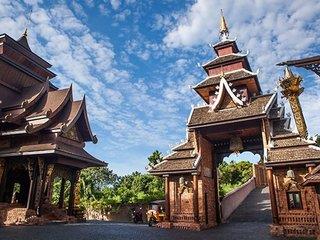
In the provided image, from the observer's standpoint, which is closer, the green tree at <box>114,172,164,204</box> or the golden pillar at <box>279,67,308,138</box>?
the golden pillar at <box>279,67,308,138</box>

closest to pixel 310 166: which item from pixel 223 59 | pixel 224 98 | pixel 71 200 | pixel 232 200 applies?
pixel 224 98

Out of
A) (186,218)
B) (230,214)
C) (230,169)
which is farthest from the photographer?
(230,169)

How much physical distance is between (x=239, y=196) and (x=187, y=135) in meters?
11.0

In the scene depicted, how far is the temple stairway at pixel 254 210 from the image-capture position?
2064 cm

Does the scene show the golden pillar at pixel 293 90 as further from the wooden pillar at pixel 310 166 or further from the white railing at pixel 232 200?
the wooden pillar at pixel 310 166

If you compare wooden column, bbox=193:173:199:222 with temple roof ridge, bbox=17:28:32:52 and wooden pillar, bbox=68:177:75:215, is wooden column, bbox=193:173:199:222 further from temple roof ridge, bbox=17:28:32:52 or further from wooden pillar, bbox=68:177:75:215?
temple roof ridge, bbox=17:28:32:52

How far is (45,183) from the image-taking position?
55.1 ft

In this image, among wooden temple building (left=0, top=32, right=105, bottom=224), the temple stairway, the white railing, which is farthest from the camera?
the white railing

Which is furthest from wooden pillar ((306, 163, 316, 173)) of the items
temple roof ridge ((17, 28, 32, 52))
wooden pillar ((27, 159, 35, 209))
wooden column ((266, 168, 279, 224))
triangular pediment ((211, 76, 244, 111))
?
→ temple roof ridge ((17, 28, 32, 52))

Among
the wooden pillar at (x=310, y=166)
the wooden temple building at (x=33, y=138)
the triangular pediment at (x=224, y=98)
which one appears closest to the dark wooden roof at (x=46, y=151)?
the wooden temple building at (x=33, y=138)

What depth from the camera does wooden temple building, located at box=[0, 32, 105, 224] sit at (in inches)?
647

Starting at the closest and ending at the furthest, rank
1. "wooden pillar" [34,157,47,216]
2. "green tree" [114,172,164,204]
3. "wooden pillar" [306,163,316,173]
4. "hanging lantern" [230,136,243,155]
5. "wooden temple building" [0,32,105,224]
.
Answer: "wooden pillar" [306,163,316,173] < "wooden pillar" [34,157,47,216] < "wooden temple building" [0,32,105,224] < "hanging lantern" [230,136,243,155] < "green tree" [114,172,164,204]

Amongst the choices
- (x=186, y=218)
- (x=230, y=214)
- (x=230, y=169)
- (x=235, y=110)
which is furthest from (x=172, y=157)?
(x=230, y=169)

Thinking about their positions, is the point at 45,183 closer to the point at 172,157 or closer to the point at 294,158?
the point at 172,157
